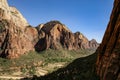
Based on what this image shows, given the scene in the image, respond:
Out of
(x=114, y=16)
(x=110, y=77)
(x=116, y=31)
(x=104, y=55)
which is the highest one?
(x=114, y=16)

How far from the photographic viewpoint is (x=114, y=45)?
3123 inches

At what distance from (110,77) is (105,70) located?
5516 millimetres

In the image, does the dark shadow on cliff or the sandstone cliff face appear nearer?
Answer: the sandstone cliff face

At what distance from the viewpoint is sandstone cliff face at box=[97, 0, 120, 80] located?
242 ft

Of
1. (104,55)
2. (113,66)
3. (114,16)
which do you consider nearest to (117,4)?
(114,16)

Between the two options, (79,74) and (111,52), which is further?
(79,74)

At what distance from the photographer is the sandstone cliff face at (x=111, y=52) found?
2901 inches

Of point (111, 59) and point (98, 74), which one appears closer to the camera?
point (111, 59)

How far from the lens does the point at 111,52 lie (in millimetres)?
79875

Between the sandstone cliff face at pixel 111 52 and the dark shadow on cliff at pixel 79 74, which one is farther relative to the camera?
the dark shadow on cliff at pixel 79 74

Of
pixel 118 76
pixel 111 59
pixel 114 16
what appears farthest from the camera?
pixel 114 16

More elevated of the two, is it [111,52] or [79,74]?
[111,52]

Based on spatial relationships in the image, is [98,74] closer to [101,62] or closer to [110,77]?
[101,62]

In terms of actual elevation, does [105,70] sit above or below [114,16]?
below
